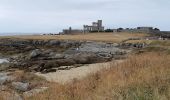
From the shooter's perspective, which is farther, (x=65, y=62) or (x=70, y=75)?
(x=65, y=62)

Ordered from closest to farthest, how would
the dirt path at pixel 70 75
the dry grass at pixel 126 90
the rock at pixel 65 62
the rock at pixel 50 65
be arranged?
the dry grass at pixel 126 90
the dirt path at pixel 70 75
the rock at pixel 50 65
the rock at pixel 65 62

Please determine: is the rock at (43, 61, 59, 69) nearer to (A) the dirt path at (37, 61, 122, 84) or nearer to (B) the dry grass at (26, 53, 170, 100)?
(A) the dirt path at (37, 61, 122, 84)

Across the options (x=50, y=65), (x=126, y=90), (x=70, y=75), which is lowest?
(x=50, y=65)

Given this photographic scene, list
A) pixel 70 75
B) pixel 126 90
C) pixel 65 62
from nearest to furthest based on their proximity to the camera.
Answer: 1. pixel 126 90
2. pixel 70 75
3. pixel 65 62

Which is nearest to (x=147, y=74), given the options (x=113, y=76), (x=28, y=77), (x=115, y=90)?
(x=113, y=76)

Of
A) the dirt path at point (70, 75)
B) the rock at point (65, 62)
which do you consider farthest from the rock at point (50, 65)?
the dirt path at point (70, 75)

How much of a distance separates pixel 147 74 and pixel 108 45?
3648 centimetres

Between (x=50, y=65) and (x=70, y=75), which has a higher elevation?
(x=70, y=75)

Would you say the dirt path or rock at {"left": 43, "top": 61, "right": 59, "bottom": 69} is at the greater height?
the dirt path

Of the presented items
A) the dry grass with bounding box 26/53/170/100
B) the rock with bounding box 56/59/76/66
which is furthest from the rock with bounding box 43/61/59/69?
the dry grass with bounding box 26/53/170/100

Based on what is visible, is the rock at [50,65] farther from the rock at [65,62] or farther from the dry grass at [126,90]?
the dry grass at [126,90]

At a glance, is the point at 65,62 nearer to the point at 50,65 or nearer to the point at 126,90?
the point at 50,65

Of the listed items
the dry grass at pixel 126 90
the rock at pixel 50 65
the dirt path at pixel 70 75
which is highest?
the dry grass at pixel 126 90

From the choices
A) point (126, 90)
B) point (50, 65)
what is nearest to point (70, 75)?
point (50, 65)
